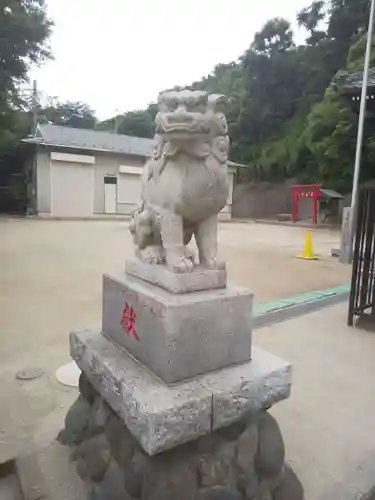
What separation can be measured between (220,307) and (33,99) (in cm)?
2334

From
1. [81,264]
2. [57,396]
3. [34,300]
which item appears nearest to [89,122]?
[81,264]

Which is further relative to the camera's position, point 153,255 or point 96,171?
point 96,171

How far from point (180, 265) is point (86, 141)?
54.2ft

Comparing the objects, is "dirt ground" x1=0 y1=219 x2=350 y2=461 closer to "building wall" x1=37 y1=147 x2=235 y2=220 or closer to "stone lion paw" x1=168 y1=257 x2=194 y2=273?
"stone lion paw" x1=168 y1=257 x2=194 y2=273

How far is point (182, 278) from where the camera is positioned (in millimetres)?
1445

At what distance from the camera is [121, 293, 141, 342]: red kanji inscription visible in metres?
1.54

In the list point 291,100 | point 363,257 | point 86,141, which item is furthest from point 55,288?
point 291,100

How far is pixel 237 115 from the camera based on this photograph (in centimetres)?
2298

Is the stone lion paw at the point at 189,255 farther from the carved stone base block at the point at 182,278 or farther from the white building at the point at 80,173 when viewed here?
the white building at the point at 80,173

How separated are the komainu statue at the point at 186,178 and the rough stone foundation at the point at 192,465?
0.66 m

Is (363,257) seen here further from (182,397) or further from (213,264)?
(182,397)

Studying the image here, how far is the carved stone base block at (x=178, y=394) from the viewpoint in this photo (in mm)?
1263

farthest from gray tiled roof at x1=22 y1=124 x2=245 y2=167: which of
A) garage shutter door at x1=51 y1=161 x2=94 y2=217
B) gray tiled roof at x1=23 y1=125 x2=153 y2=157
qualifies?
garage shutter door at x1=51 y1=161 x2=94 y2=217

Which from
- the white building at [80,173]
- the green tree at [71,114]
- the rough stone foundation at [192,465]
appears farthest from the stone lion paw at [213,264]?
the green tree at [71,114]
